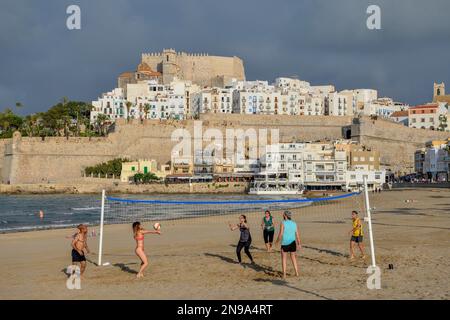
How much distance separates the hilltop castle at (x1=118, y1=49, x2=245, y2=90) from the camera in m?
110

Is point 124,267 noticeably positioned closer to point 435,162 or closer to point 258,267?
point 258,267

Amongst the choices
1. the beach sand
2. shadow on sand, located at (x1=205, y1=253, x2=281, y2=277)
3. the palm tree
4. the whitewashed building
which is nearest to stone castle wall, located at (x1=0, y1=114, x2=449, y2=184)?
the palm tree

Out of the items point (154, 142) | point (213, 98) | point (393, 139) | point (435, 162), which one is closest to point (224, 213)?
point (154, 142)

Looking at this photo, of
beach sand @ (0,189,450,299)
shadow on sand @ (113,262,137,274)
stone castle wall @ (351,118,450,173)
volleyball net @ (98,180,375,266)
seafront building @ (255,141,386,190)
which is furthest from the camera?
stone castle wall @ (351,118,450,173)

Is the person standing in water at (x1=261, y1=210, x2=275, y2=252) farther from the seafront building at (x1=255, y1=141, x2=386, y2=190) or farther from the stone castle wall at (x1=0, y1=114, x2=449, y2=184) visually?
the stone castle wall at (x1=0, y1=114, x2=449, y2=184)

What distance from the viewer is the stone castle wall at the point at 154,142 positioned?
73938 mm

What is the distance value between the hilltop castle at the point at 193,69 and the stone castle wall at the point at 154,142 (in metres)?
27.2

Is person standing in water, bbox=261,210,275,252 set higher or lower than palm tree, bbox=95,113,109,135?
lower

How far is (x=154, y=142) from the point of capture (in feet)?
260

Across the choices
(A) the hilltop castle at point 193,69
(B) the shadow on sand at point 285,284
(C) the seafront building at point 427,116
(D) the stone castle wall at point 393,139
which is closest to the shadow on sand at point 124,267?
(B) the shadow on sand at point 285,284

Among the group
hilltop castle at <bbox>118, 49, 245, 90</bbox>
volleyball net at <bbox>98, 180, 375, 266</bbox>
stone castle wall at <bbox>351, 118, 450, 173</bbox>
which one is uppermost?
hilltop castle at <bbox>118, 49, 245, 90</bbox>

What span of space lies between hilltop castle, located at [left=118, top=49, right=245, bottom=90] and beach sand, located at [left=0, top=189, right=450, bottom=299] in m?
93.7
